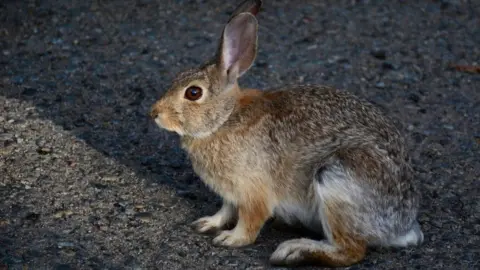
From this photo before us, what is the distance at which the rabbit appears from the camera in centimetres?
487

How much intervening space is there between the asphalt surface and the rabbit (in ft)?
0.66

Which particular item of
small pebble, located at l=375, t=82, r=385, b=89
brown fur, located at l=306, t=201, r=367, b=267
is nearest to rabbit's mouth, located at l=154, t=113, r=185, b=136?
brown fur, located at l=306, t=201, r=367, b=267

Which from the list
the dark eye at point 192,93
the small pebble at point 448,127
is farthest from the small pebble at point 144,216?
the small pebble at point 448,127

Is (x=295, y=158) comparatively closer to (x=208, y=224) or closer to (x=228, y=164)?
(x=228, y=164)

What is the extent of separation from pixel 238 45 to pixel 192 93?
0.40 meters

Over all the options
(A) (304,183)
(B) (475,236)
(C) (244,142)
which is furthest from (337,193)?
(B) (475,236)

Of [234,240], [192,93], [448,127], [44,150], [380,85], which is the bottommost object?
[448,127]

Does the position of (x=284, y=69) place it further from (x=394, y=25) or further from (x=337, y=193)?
(x=337, y=193)

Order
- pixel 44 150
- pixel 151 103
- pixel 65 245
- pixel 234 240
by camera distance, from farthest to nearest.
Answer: pixel 151 103 < pixel 44 150 < pixel 234 240 < pixel 65 245

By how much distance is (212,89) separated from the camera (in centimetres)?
514

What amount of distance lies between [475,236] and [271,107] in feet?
4.67

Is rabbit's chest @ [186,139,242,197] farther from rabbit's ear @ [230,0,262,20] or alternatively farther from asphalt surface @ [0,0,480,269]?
rabbit's ear @ [230,0,262,20]

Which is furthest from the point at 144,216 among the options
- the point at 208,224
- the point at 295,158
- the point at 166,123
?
the point at 295,158

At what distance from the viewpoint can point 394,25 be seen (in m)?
8.41
